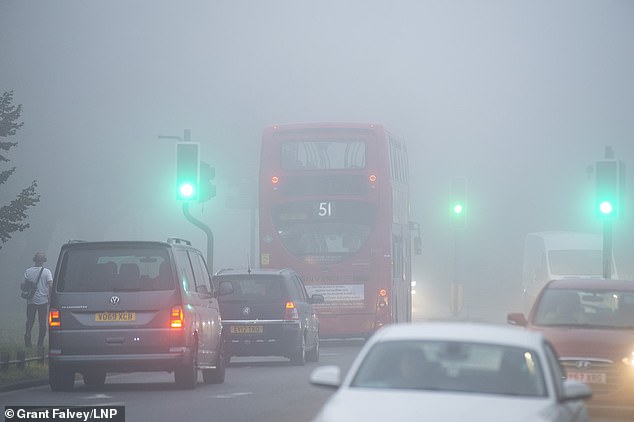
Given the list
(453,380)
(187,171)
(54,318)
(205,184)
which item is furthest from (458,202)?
(453,380)

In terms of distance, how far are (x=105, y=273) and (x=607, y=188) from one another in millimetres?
12880

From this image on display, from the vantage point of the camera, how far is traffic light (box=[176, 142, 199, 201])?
29.2m

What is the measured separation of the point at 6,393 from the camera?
837 inches

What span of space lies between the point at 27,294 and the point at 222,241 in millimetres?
81869

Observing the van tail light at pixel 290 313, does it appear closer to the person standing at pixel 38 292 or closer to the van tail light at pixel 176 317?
the person standing at pixel 38 292

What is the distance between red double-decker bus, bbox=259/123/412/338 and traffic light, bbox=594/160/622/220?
5918mm

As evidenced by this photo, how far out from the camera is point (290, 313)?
28891 mm

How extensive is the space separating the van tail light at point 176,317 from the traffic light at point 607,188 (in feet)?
40.1

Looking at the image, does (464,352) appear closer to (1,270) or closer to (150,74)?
(1,270)

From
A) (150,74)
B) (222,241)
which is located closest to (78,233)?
(222,241)

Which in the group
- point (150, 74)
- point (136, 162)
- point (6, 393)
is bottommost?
point (6, 393)

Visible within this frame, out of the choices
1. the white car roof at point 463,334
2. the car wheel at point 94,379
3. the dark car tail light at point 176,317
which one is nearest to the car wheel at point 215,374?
the car wheel at point 94,379

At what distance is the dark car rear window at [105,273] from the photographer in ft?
70.0

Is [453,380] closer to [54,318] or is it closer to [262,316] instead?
[54,318]
